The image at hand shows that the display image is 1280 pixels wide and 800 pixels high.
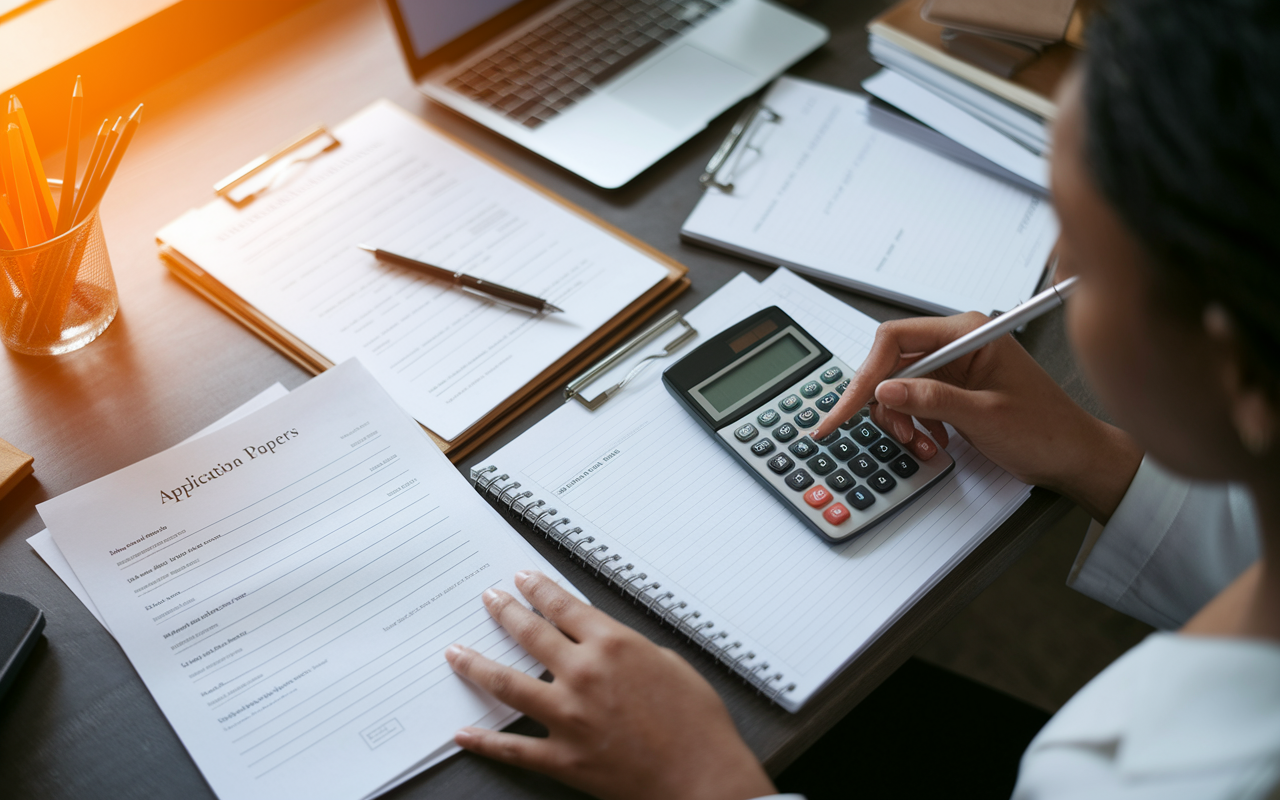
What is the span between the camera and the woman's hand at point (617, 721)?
533 mm

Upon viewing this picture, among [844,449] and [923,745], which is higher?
[844,449]

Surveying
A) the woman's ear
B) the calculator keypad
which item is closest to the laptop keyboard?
the calculator keypad

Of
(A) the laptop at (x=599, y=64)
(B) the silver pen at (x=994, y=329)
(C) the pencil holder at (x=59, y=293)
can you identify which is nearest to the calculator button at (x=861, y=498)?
(B) the silver pen at (x=994, y=329)

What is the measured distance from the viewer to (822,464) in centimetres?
66

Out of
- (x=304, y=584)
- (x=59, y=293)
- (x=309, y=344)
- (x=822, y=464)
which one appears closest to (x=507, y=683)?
(x=304, y=584)

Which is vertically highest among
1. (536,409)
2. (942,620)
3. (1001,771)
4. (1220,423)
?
(1220,423)

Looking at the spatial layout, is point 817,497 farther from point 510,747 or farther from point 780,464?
point 510,747

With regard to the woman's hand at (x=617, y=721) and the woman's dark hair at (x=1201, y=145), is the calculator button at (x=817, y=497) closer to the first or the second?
the woman's hand at (x=617, y=721)

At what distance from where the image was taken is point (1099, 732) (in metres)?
0.51

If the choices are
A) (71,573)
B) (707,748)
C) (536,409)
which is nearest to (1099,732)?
(707,748)

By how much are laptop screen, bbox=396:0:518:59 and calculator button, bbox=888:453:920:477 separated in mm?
702

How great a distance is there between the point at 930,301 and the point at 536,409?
1.20 feet

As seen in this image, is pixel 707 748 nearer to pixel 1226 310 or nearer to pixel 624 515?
pixel 624 515

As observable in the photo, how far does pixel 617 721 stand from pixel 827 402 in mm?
303
